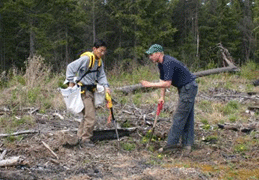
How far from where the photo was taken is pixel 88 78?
657 centimetres

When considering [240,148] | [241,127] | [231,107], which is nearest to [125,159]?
[240,148]

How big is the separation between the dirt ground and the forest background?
1781cm

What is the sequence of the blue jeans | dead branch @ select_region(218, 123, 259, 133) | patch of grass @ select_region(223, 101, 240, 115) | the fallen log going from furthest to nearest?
the fallen log < patch of grass @ select_region(223, 101, 240, 115) < dead branch @ select_region(218, 123, 259, 133) < the blue jeans

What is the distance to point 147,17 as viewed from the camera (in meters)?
31.0

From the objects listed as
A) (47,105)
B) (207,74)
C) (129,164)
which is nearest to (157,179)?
(129,164)

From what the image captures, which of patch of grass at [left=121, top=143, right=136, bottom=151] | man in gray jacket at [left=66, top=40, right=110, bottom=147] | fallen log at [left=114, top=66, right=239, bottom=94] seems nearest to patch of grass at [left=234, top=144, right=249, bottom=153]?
patch of grass at [left=121, top=143, right=136, bottom=151]

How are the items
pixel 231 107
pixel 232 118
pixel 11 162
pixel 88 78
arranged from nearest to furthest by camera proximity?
pixel 11 162 → pixel 88 78 → pixel 232 118 → pixel 231 107

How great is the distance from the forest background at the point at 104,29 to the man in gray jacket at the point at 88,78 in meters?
18.1

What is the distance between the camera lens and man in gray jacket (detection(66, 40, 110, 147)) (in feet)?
20.8

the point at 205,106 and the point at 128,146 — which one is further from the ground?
the point at 205,106

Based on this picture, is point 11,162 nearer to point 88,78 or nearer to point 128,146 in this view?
point 88,78

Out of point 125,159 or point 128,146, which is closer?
point 125,159

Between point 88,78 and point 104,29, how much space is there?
2625 centimetres

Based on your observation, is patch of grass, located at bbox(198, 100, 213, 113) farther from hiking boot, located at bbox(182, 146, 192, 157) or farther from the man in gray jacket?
the man in gray jacket
